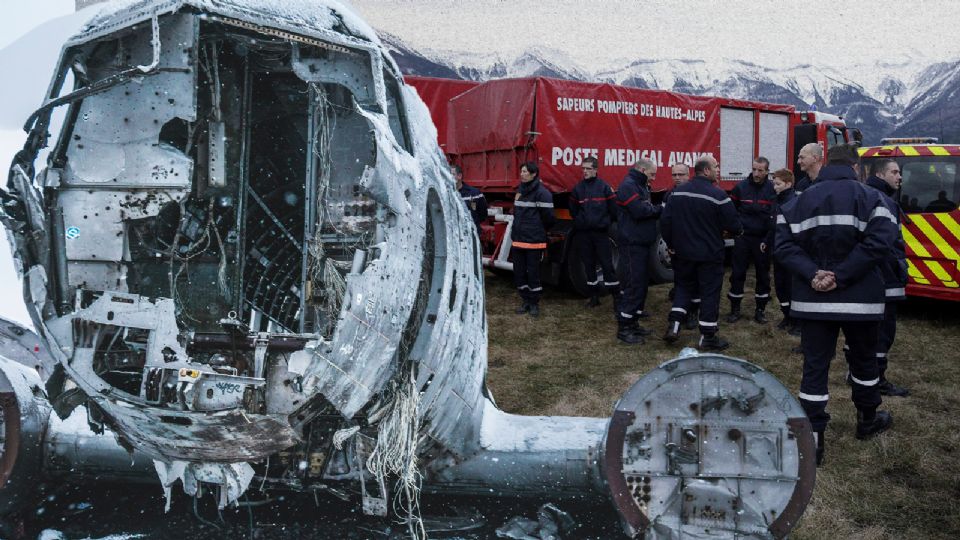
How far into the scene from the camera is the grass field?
302 cm

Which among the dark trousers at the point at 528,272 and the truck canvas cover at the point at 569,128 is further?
the truck canvas cover at the point at 569,128

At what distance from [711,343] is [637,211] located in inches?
49.1

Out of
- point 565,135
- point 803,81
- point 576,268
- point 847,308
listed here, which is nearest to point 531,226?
point 576,268

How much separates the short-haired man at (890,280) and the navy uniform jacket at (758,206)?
1.61m

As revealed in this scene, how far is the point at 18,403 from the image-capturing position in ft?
Answer: 8.36

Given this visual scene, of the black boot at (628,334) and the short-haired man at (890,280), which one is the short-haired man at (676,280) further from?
the short-haired man at (890,280)

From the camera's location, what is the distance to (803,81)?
613 inches

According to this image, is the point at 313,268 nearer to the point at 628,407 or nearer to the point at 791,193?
the point at 628,407

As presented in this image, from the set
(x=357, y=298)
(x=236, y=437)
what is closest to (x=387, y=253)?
(x=357, y=298)

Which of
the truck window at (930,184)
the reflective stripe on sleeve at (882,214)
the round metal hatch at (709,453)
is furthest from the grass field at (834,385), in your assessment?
the reflective stripe on sleeve at (882,214)

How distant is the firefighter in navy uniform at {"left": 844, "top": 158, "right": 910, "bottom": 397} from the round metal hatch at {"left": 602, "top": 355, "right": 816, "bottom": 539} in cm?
169

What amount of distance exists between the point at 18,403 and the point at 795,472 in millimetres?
2732

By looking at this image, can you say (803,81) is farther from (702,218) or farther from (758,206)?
(702,218)

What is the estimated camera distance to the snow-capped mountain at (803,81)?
13086mm
